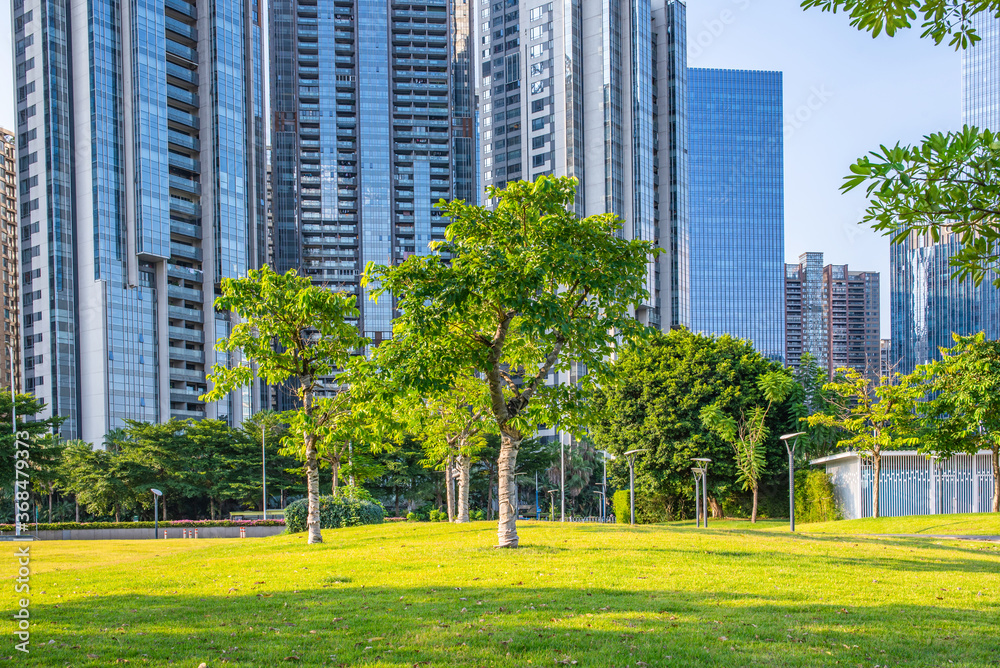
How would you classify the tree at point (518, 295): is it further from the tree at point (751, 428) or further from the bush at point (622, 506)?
the bush at point (622, 506)

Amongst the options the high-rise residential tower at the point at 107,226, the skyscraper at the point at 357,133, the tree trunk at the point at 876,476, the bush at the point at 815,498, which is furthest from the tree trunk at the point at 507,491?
the skyscraper at the point at 357,133

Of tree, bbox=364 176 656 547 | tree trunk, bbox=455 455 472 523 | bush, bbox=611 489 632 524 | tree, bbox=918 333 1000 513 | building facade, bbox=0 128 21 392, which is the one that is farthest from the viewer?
building facade, bbox=0 128 21 392

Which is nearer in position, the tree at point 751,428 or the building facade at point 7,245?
the tree at point 751,428

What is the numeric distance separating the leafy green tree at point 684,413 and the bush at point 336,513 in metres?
16.9

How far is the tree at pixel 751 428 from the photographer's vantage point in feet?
150

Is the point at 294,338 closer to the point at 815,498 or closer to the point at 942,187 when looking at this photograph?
the point at 942,187

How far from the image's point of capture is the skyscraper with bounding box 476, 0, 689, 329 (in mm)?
115000

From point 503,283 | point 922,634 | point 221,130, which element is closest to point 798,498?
point 503,283

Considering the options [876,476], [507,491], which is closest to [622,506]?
[876,476]

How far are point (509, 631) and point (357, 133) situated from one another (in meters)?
153

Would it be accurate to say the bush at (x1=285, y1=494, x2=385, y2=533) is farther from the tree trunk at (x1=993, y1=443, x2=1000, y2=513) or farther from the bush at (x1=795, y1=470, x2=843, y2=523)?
the tree trunk at (x1=993, y1=443, x2=1000, y2=513)

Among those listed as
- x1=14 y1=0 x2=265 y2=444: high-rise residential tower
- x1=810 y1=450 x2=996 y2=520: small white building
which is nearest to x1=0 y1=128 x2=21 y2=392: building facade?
x1=14 y1=0 x2=265 y2=444: high-rise residential tower

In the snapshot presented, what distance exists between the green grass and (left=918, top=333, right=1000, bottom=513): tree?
3187 millimetres

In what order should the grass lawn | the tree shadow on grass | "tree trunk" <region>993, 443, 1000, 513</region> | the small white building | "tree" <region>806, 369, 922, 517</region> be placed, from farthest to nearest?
the small white building → "tree" <region>806, 369, 922, 517</region> → "tree trunk" <region>993, 443, 1000, 513</region> → the grass lawn → the tree shadow on grass
